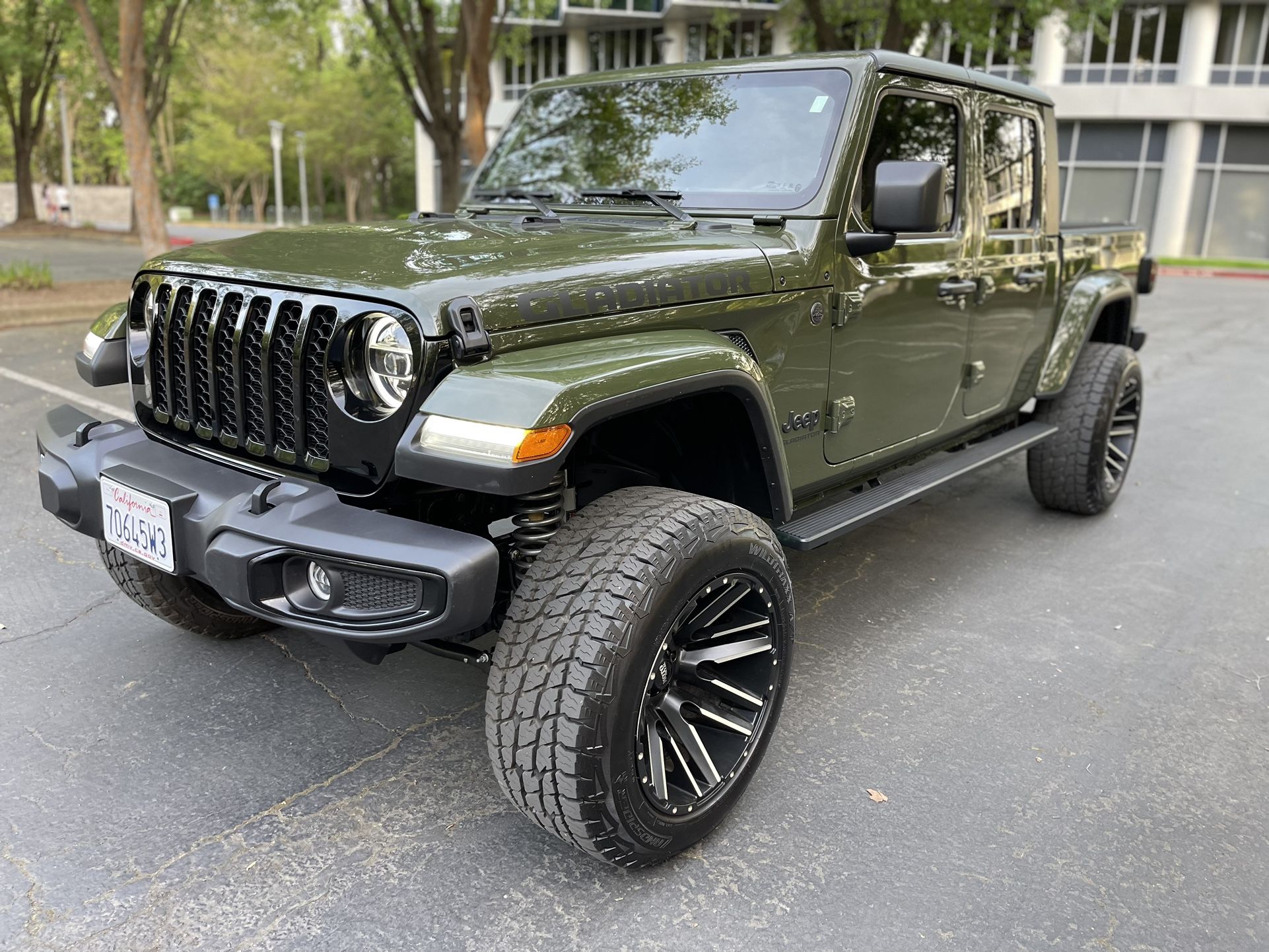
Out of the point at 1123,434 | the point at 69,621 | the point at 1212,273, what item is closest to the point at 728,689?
the point at 69,621

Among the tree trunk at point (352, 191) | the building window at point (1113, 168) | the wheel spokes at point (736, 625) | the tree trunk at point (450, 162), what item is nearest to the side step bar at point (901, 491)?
the wheel spokes at point (736, 625)

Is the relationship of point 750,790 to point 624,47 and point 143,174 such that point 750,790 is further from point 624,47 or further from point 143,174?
point 624,47

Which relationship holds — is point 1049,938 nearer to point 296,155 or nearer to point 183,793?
point 183,793

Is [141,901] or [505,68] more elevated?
[505,68]

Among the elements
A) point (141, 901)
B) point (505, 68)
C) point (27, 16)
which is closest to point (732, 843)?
point (141, 901)

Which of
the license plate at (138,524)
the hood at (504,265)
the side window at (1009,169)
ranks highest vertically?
the side window at (1009,169)

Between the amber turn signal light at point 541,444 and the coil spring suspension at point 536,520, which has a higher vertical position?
the amber turn signal light at point 541,444

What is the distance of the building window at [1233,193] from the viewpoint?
27.9 meters

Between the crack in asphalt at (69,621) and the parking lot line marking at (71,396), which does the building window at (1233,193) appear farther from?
the crack in asphalt at (69,621)

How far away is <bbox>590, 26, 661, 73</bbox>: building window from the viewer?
33.0m

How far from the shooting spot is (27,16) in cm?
2062

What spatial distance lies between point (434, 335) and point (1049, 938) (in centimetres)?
192

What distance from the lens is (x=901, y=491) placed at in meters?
3.66

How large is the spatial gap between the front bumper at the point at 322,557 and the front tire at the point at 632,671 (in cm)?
20
